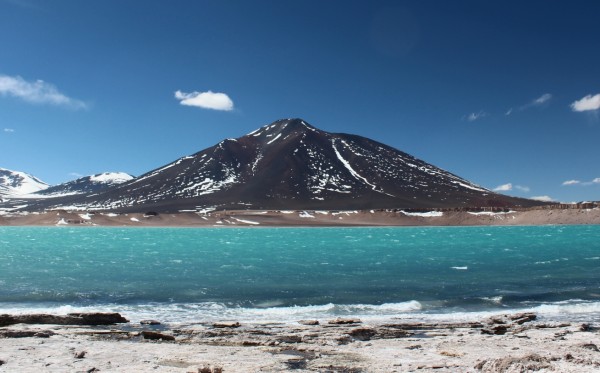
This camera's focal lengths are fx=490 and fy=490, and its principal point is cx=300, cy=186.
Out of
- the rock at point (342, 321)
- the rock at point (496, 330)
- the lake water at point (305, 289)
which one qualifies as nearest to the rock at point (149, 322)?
the lake water at point (305, 289)

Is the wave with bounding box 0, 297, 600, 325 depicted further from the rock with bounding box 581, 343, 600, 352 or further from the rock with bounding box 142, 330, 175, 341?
the rock with bounding box 581, 343, 600, 352

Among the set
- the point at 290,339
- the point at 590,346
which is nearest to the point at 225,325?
the point at 290,339

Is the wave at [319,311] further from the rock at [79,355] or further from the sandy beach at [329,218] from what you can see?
the sandy beach at [329,218]

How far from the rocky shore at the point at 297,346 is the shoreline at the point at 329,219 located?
137 metres

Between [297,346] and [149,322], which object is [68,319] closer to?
[149,322]

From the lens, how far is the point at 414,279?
26219 millimetres

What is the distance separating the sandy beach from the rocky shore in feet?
451

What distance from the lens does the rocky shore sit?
911 cm

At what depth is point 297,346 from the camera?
11094mm

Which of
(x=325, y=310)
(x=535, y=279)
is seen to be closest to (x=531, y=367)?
(x=325, y=310)

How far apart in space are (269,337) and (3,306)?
12.5 meters

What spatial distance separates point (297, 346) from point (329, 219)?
6045 inches

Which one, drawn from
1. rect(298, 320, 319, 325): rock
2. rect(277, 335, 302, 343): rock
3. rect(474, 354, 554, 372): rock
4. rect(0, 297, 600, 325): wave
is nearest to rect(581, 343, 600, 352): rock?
rect(474, 354, 554, 372): rock

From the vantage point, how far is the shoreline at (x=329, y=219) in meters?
153
